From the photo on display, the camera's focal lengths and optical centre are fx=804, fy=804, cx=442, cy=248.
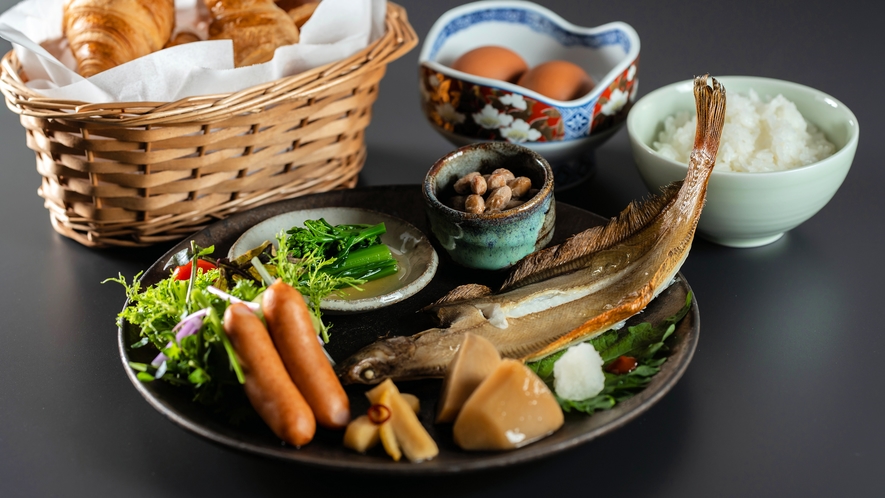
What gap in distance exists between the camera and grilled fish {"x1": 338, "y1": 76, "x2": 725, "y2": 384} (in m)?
1.67

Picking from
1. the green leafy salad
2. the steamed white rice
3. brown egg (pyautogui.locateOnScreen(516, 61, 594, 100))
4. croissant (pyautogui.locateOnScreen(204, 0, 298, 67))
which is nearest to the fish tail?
the steamed white rice

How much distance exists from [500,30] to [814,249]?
4.33ft

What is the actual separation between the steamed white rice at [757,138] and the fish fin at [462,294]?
76 centimetres

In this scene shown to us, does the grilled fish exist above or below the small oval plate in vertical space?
above

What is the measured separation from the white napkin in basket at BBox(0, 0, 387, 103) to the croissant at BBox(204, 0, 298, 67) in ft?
0.26

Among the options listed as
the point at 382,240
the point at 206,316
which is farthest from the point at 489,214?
the point at 206,316

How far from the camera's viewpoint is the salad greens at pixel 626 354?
5.10 ft

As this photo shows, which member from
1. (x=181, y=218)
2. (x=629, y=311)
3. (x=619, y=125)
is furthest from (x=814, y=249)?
(x=181, y=218)

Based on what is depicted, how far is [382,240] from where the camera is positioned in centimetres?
219

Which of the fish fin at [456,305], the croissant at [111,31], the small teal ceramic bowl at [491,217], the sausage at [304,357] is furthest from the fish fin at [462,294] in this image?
the croissant at [111,31]

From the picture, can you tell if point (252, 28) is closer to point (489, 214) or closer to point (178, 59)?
point (178, 59)

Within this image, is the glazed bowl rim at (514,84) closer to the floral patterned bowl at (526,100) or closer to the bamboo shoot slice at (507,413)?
the floral patterned bowl at (526,100)

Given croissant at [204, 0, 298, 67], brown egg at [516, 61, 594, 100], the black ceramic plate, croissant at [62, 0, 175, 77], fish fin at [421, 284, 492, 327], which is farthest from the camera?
brown egg at [516, 61, 594, 100]

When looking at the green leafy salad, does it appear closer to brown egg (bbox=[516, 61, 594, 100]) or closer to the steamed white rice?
brown egg (bbox=[516, 61, 594, 100])
